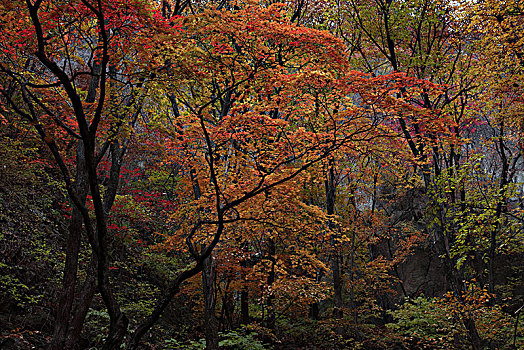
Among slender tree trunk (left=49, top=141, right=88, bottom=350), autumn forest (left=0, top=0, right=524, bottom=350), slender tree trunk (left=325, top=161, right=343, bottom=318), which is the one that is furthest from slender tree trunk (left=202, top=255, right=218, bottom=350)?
slender tree trunk (left=325, top=161, right=343, bottom=318)

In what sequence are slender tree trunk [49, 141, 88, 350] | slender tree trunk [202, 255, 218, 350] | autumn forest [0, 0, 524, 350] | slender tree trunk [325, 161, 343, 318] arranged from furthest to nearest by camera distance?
slender tree trunk [325, 161, 343, 318], slender tree trunk [202, 255, 218, 350], slender tree trunk [49, 141, 88, 350], autumn forest [0, 0, 524, 350]

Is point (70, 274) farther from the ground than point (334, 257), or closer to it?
closer to it

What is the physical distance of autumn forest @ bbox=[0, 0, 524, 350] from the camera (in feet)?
15.9

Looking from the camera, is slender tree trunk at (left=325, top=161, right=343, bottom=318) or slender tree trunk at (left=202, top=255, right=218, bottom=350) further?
slender tree trunk at (left=325, top=161, right=343, bottom=318)

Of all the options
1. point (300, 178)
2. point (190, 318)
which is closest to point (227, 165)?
point (300, 178)

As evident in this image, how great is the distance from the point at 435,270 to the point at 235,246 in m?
11.3

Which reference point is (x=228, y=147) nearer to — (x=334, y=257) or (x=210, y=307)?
(x=210, y=307)

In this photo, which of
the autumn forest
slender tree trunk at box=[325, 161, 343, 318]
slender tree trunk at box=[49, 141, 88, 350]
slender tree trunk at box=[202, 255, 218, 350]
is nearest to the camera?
the autumn forest

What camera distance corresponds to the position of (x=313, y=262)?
362 inches

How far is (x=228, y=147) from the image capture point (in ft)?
24.8

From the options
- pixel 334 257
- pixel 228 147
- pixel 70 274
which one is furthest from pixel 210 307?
pixel 334 257

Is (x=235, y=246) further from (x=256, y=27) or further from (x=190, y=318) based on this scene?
(x=256, y=27)

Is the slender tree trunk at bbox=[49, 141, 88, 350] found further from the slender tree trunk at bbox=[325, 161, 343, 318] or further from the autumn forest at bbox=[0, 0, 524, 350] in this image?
the slender tree trunk at bbox=[325, 161, 343, 318]

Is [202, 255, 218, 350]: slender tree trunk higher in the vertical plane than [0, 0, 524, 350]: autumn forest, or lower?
lower
